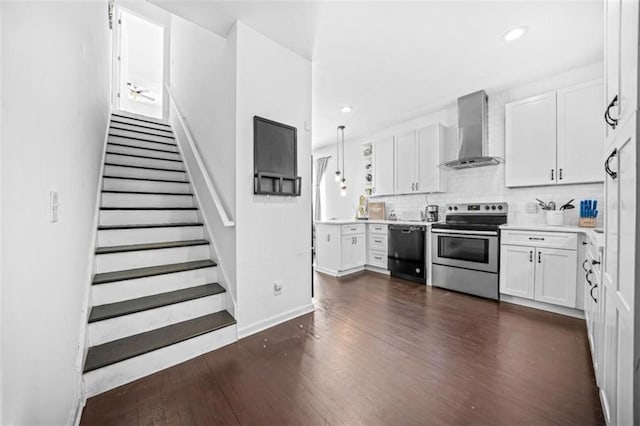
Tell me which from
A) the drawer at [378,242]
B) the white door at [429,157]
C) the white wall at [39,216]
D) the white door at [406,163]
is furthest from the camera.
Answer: the drawer at [378,242]

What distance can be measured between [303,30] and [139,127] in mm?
3372

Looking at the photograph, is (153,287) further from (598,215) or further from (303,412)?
(598,215)

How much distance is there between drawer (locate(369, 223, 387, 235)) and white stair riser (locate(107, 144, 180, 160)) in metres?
3.32

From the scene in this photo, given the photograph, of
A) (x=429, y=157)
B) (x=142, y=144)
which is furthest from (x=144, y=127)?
(x=429, y=157)

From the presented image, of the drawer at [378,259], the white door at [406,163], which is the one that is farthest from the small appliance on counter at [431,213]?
the drawer at [378,259]

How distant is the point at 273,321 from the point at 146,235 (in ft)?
4.88

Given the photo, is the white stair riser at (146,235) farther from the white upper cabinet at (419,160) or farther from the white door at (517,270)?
the white door at (517,270)

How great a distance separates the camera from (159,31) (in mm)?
5594

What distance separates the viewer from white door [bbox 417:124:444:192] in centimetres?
404

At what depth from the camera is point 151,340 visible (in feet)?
5.99

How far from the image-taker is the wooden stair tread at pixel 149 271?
198 cm

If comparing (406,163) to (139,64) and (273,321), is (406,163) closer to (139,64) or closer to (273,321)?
(273,321)

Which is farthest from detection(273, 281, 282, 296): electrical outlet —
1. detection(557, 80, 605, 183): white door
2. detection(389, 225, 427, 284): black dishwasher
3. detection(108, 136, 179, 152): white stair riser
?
detection(557, 80, 605, 183): white door

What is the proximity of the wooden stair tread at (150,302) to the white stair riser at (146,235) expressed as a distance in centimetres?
64
